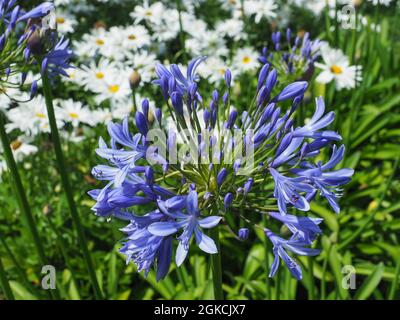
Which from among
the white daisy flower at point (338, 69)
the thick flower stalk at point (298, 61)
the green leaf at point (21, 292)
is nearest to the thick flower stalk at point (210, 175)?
the thick flower stalk at point (298, 61)

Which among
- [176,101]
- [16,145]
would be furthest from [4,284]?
[16,145]

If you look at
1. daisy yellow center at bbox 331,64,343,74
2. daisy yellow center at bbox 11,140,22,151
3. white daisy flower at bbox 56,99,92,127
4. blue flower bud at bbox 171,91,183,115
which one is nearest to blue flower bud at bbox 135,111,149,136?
blue flower bud at bbox 171,91,183,115

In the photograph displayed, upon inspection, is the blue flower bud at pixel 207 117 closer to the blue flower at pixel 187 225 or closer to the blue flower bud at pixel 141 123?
the blue flower bud at pixel 141 123

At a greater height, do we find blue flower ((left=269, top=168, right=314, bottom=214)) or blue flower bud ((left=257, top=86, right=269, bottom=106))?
blue flower bud ((left=257, top=86, right=269, bottom=106))

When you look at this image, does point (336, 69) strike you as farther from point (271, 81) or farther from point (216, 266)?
point (216, 266)

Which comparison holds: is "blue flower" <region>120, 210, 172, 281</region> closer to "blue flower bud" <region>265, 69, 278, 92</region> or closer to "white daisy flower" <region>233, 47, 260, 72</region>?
"blue flower bud" <region>265, 69, 278, 92</region>

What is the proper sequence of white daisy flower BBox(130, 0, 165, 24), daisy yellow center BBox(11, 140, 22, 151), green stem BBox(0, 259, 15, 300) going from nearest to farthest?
green stem BBox(0, 259, 15, 300) < daisy yellow center BBox(11, 140, 22, 151) < white daisy flower BBox(130, 0, 165, 24)

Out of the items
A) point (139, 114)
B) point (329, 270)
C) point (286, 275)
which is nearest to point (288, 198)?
point (139, 114)
